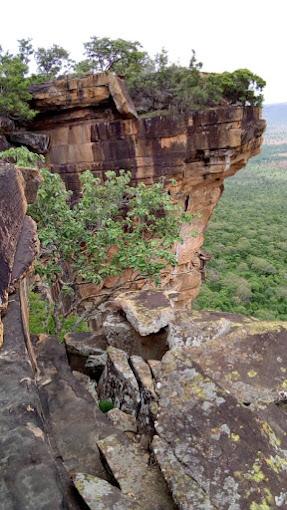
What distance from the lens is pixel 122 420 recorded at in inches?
151

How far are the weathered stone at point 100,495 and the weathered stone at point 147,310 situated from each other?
1985 millimetres

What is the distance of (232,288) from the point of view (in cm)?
2812

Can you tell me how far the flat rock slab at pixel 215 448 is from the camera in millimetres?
2662

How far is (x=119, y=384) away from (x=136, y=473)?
1.16 m

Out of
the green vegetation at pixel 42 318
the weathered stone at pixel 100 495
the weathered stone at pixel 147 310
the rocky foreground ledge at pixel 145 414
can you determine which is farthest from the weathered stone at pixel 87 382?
the green vegetation at pixel 42 318

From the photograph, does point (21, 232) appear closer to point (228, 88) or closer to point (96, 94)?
point (96, 94)

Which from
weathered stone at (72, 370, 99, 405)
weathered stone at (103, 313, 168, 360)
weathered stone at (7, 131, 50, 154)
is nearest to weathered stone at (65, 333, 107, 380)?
weathered stone at (72, 370, 99, 405)

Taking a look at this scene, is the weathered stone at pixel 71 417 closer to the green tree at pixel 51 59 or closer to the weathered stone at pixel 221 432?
the weathered stone at pixel 221 432

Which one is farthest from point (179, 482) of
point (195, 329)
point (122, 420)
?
point (195, 329)

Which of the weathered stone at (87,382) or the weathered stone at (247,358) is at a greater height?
the weathered stone at (247,358)

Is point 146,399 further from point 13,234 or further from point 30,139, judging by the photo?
point 30,139

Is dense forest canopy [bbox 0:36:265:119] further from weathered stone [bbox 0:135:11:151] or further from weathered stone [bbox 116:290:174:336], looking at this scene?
weathered stone [bbox 116:290:174:336]

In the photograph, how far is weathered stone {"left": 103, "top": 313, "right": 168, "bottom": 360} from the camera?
4695mm

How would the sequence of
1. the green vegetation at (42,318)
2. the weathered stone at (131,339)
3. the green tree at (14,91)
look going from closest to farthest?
the weathered stone at (131,339)
the green vegetation at (42,318)
the green tree at (14,91)
